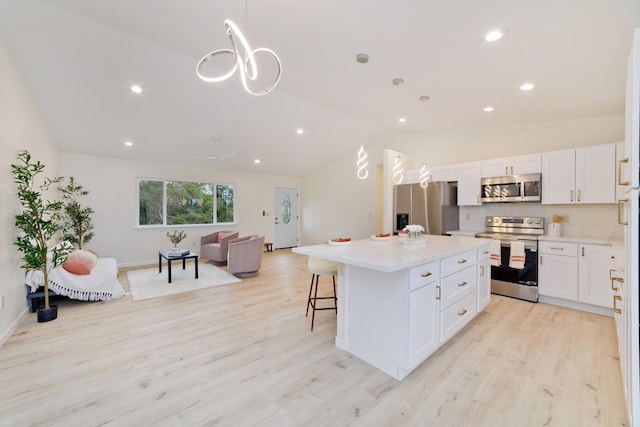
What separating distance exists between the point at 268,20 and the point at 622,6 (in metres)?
2.54

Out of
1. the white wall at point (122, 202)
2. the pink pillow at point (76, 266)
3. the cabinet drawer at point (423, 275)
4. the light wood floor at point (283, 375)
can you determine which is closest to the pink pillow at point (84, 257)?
the pink pillow at point (76, 266)

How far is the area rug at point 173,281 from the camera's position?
4.19 m

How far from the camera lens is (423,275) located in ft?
Result: 7.09

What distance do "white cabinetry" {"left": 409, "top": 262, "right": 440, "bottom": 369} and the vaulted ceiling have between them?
200 centimetres

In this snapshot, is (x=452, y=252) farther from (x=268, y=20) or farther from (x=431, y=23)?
(x=268, y=20)

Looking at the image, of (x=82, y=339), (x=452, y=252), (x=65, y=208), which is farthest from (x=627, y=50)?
(x=65, y=208)

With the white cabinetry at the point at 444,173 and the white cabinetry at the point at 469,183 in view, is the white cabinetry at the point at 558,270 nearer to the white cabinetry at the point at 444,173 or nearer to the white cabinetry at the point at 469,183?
the white cabinetry at the point at 469,183

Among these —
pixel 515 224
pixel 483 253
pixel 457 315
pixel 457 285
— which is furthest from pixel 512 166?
pixel 457 315

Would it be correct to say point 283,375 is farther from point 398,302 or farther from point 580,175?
point 580,175

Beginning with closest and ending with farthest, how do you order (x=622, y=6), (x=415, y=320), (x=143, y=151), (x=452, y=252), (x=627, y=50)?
(x=622, y=6) → (x=415, y=320) → (x=627, y=50) → (x=452, y=252) → (x=143, y=151)

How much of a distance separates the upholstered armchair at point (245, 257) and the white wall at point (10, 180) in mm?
2641

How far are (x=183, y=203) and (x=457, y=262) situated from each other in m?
6.54

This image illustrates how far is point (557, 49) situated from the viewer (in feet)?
7.66

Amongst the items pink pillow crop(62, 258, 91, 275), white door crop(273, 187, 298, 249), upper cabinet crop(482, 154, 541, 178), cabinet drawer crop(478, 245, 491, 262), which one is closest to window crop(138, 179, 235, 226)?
white door crop(273, 187, 298, 249)
